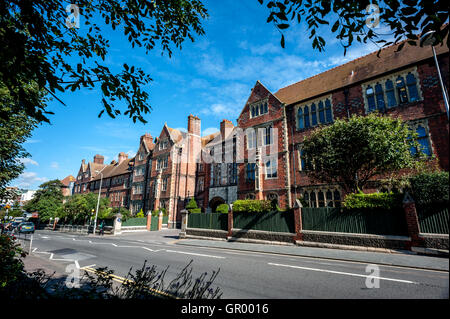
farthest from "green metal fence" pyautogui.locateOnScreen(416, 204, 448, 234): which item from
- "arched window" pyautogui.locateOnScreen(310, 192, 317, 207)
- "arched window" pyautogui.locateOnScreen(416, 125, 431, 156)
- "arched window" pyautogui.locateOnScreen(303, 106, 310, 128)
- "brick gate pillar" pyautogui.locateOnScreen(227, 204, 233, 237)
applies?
"brick gate pillar" pyautogui.locateOnScreen(227, 204, 233, 237)

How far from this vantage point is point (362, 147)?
496 inches

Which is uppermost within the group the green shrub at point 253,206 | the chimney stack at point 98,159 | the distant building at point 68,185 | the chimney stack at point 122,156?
the chimney stack at point 98,159

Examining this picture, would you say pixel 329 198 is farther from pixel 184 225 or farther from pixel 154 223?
pixel 154 223

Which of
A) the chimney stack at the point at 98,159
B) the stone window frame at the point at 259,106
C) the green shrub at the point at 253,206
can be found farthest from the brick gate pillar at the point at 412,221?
the chimney stack at the point at 98,159

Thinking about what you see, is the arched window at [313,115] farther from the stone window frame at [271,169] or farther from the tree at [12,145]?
the tree at [12,145]

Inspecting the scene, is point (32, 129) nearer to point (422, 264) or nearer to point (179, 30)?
point (179, 30)

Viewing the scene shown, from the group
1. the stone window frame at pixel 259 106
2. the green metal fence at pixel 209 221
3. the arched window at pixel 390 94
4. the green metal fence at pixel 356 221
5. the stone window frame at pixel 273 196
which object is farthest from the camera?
the stone window frame at pixel 259 106

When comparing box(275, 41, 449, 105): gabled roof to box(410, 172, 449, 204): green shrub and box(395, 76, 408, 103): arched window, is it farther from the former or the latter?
box(410, 172, 449, 204): green shrub

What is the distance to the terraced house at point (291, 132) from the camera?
→ 48.8ft

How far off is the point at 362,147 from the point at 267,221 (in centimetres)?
812

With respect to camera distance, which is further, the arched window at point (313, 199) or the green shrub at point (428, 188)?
the arched window at point (313, 199)

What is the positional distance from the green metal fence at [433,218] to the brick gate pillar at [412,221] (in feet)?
0.58

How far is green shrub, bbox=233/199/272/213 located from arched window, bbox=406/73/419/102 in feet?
41.7
